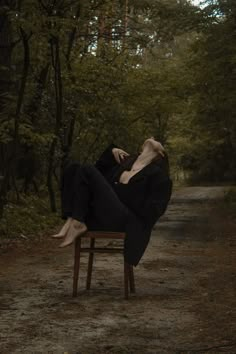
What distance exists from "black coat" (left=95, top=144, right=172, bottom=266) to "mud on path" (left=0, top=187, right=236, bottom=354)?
53 centimetres

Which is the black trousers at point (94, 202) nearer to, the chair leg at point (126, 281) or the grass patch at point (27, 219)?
the chair leg at point (126, 281)

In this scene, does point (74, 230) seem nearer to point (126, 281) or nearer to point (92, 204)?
point (92, 204)

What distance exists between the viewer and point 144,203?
5566 mm

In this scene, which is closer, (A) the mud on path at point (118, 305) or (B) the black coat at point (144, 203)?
(A) the mud on path at point (118, 305)

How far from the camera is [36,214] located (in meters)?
12.5

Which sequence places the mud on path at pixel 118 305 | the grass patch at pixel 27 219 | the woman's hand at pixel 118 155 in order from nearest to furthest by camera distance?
the mud on path at pixel 118 305, the woman's hand at pixel 118 155, the grass patch at pixel 27 219

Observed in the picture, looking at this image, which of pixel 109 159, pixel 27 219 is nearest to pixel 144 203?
pixel 109 159

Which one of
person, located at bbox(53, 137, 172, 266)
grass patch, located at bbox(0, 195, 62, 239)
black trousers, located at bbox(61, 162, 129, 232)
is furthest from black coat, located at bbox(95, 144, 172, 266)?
grass patch, located at bbox(0, 195, 62, 239)

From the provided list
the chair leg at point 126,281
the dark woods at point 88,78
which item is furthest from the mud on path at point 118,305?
the dark woods at point 88,78

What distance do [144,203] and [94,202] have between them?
0.49 m

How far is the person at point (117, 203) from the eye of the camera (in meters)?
5.43

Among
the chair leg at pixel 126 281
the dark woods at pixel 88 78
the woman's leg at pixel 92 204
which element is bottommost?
the chair leg at pixel 126 281

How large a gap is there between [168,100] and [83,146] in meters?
6.45

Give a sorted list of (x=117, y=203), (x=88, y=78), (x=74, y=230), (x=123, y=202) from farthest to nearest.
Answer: (x=88, y=78) → (x=123, y=202) → (x=117, y=203) → (x=74, y=230)
